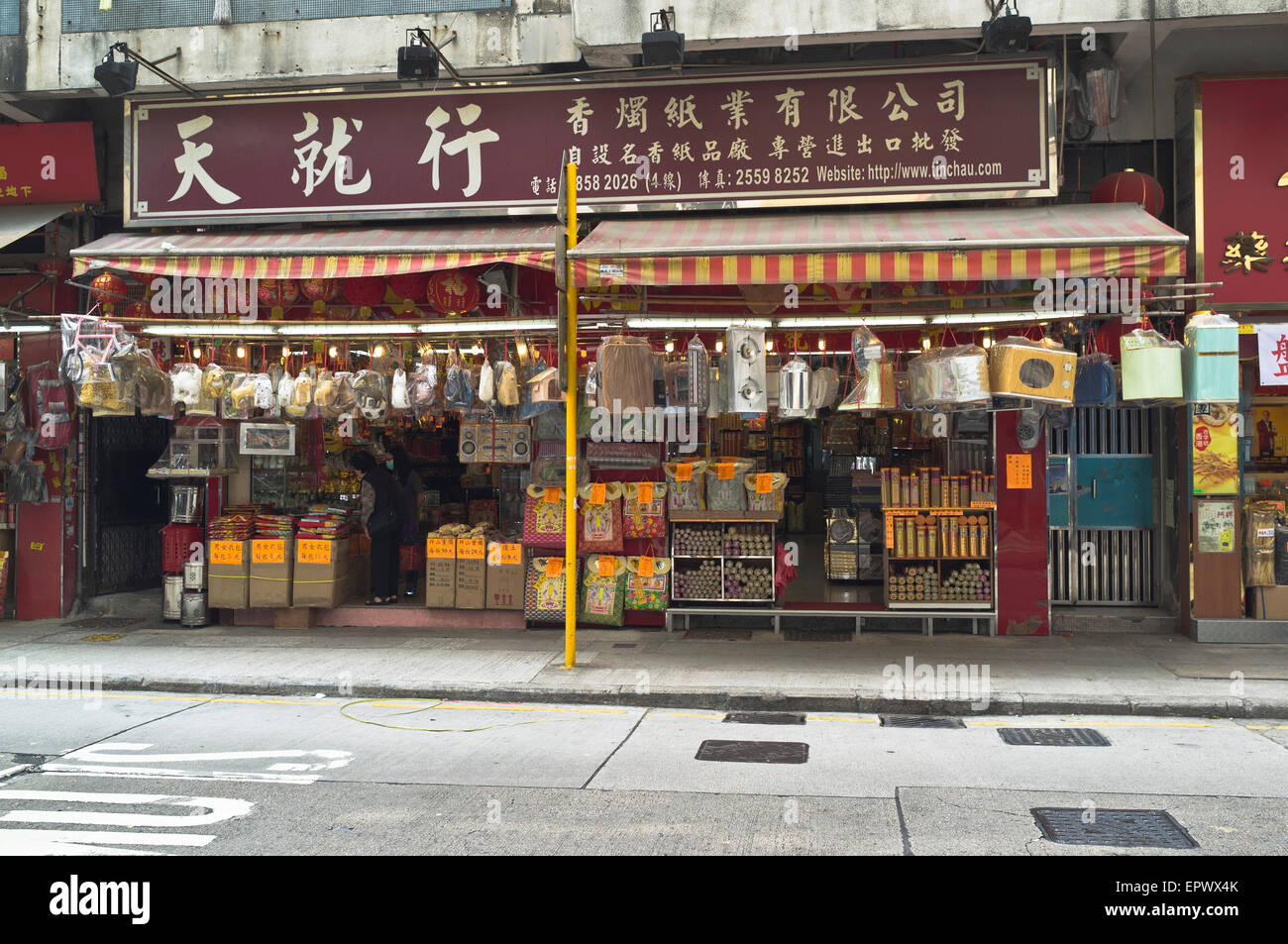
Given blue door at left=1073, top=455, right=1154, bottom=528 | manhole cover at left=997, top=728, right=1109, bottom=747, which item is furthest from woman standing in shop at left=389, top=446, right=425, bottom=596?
blue door at left=1073, top=455, right=1154, bottom=528

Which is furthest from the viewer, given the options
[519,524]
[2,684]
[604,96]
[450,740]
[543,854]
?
[519,524]

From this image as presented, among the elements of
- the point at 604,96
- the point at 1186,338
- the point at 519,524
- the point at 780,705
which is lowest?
the point at 780,705

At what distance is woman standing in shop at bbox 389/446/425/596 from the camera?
42.1 feet

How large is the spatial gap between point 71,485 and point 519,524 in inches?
233

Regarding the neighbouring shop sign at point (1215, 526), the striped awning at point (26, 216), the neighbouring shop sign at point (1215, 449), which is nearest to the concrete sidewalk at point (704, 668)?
the neighbouring shop sign at point (1215, 526)

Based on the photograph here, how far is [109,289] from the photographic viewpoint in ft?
38.5

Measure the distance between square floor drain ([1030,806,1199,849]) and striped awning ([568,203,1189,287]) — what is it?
16.1 feet

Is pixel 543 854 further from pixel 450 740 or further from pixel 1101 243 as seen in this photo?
pixel 1101 243

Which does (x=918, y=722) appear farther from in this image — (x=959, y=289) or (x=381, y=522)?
(x=381, y=522)

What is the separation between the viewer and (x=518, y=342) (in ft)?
34.9

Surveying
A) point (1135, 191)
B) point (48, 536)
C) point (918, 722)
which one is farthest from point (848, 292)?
point (48, 536)

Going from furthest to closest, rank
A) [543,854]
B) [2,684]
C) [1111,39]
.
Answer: [1111,39] → [2,684] → [543,854]

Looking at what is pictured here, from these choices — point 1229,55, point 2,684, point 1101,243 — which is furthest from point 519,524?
point 1229,55

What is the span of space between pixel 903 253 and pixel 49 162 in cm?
1076
